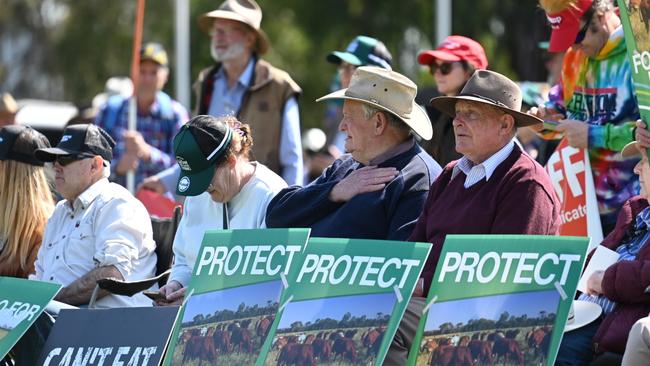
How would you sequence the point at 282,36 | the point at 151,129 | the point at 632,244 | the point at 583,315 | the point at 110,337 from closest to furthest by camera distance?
the point at 583,315
the point at 632,244
the point at 110,337
the point at 151,129
the point at 282,36

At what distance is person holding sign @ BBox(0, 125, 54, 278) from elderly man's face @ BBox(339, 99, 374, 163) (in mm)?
2118

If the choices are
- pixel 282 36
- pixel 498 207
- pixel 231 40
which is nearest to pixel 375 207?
pixel 498 207

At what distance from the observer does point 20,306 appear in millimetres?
6414

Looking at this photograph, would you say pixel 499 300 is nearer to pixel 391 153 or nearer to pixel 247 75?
pixel 391 153

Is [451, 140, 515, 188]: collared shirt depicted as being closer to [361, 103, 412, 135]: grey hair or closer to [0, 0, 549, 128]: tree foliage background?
[361, 103, 412, 135]: grey hair

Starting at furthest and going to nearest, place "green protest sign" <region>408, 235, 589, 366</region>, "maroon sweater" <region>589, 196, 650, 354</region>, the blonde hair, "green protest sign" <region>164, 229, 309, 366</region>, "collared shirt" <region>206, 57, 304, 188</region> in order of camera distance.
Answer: "collared shirt" <region>206, 57, 304, 188</region>
the blonde hair
"green protest sign" <region>164, 229, 309, 366</region>
"maroon sweater" <region>589, 196, 650, 354</region>
"green protest sign" <region>408, 235, 589, 366</region>

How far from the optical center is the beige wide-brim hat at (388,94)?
639 cm

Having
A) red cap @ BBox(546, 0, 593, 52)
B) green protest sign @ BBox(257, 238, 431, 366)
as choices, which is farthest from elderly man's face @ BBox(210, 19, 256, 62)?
green protest sign @ BBox(257, 238, 431, 366)

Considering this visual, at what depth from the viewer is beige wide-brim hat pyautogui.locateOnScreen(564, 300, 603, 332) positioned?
18.2ft

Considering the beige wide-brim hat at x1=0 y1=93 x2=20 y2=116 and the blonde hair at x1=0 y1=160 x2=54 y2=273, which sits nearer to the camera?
the blonde hair at x1=0 y1=160 x2=54 y2=273

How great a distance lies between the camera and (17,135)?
768cm

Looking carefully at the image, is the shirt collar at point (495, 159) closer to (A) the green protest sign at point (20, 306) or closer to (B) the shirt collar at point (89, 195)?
(A) the green protest sign at point (20, 306)

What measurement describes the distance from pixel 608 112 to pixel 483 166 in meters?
1.29

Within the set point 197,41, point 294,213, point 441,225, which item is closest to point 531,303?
point 441,225
